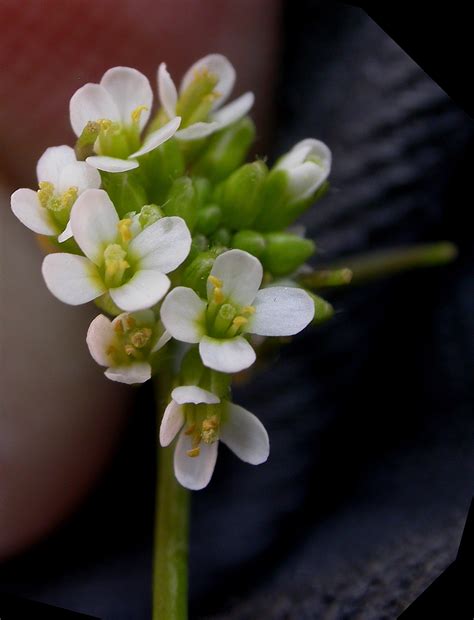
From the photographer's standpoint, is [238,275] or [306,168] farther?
[306,168]

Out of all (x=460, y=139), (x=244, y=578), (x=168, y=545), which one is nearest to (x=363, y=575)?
(x=244, y=578)

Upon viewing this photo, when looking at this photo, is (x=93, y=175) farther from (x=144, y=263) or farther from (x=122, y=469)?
(x=122, y=469)

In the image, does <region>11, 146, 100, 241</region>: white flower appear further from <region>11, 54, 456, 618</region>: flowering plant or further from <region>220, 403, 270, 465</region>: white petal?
<region>220, 403, 270, 465</region>: white petal

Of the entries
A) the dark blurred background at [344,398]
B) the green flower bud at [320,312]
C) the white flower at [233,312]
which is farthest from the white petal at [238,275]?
the dark blurred background at [344,398]

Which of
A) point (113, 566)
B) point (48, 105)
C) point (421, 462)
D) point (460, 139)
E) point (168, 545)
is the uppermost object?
point (460, 139)

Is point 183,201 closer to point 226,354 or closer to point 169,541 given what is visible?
point 226,354

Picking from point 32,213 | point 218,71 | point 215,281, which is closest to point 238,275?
point 215,281

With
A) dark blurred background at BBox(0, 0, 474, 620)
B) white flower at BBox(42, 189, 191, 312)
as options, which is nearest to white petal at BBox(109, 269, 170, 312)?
white flower at BBox(42, 189, 191, 312)

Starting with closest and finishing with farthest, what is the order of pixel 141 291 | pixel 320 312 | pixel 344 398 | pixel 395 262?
pixel 141 291, pixel 320 312, pixel 395 262, pixel 344 398
